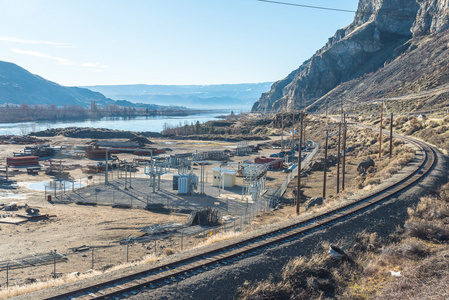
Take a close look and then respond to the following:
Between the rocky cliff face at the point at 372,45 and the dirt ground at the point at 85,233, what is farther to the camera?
the rocky cliff face at the point at 372,45

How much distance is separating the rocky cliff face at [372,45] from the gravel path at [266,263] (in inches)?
4510

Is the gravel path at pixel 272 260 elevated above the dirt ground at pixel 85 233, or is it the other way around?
the gravel path at pixel 272 260

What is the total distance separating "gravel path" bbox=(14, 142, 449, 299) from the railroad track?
348 millimetres

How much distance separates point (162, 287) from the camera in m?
9.68

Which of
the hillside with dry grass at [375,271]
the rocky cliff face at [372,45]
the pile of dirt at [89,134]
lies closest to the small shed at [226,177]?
the hillside with dry grass at [375,271]

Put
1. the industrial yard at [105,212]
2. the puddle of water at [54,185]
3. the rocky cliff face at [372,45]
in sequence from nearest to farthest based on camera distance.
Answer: the industrial yard at [105,212] → the puddle of water at [54,185] → the rocky cliff face at [372,45]

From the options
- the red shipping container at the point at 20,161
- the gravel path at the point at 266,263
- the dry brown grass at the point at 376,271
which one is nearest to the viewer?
the gravel path at the point at 266,263

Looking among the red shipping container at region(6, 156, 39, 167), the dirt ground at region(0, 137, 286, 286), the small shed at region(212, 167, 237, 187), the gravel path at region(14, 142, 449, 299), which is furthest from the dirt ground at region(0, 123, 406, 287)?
the red shipping container at region(6, 156, 39, 167)

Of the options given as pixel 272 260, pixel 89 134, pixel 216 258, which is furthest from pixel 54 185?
pixel 89 134

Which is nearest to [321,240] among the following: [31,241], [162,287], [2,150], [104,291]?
[162,287]

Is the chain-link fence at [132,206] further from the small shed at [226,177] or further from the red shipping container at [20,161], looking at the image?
the red shipping container at [20,161]

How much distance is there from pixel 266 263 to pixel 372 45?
508 feet

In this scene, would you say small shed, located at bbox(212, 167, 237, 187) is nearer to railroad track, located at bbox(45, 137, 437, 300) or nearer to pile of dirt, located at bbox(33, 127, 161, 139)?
railroad track, located at bbox(45, 137, 437, 300)

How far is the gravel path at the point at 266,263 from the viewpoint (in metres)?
9.59
